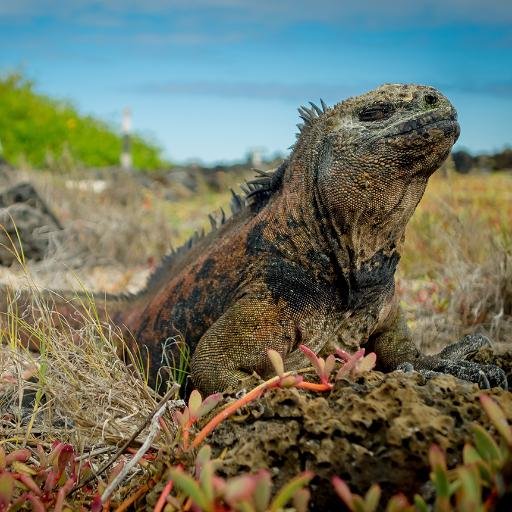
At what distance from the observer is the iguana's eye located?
13.2 feet

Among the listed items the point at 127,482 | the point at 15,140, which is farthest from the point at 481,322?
the point at 15,140

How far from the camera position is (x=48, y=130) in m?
31.6

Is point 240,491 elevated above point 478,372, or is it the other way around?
point 240,491

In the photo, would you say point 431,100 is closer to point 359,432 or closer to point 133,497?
point 359,432

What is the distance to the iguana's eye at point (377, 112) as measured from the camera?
4.04 m

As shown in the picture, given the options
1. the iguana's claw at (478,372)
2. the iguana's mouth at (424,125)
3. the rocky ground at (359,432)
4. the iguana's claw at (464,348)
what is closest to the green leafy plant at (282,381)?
the rocky ground at (359,432)

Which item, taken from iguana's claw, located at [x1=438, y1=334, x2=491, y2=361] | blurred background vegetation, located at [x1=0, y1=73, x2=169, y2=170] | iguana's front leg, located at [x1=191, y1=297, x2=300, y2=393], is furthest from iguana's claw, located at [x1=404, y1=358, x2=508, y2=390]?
blurred background vegetation, located at [x1=0, y1=73, x2=169, y2=170]

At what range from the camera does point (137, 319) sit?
5.32 m

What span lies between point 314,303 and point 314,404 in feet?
5.06

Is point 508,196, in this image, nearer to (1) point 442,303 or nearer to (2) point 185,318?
(1) point 442,303

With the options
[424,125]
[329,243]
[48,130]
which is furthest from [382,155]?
[48,130]

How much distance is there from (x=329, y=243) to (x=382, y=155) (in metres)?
0.48

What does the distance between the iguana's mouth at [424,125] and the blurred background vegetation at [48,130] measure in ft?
84.9

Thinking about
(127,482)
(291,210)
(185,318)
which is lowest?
(127,482)
